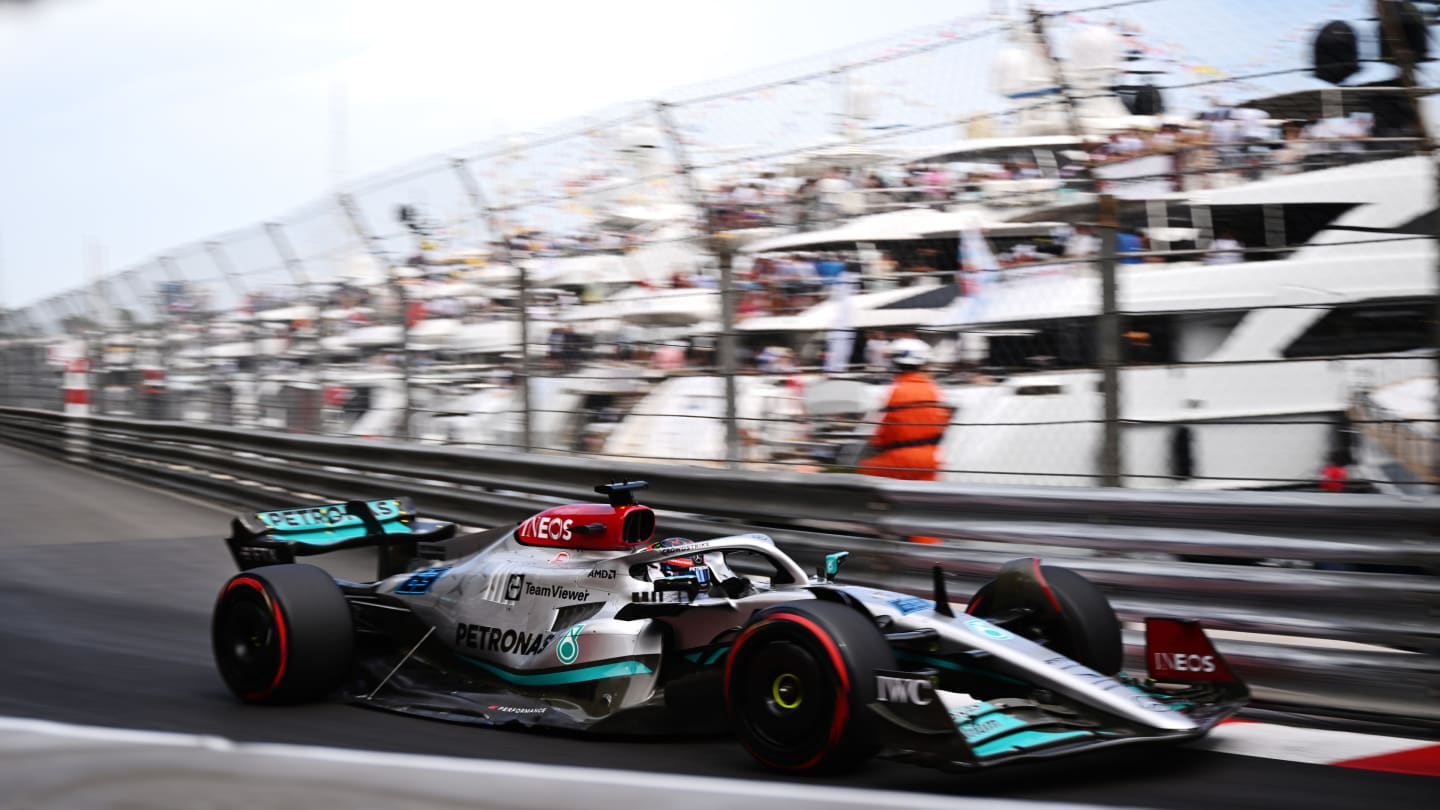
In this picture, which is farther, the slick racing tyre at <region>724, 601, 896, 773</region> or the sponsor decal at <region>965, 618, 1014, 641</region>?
the sponsor decal at <region>965, 618, 1014, 641</region>

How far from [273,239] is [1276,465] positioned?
31.7 ft

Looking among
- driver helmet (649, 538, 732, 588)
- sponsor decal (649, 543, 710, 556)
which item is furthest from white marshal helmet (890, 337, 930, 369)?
sponsor decal (649, 543, 710, 556)

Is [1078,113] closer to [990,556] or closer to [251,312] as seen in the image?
[990,556]

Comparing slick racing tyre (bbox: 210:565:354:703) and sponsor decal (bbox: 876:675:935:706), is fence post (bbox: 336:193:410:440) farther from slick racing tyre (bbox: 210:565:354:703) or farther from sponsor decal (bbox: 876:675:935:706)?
sponsor decal (bbox: 876:675:935:706)

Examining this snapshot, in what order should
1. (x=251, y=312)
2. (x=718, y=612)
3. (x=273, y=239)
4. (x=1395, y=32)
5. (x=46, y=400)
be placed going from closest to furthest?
(x=718, y=612) → (x=1395, y=32) → (x=273, y=239) → (x=251, y=312) → (x=46, y=400)

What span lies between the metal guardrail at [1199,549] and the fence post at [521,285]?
98 centimetres

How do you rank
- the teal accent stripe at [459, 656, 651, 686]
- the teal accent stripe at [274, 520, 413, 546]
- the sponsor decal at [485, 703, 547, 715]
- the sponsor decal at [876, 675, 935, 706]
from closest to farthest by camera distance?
the sponsor decal at [876, 675, 935, 706]
the teal accent stripe at [459, 656, 651, 686]
the sponsor decal at [485, 703, 547, 715]
the teal accent stripe at [274, 520, 413, 546]

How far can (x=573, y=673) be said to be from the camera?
468 cm

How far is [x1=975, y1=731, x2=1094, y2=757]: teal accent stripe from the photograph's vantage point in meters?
3.53

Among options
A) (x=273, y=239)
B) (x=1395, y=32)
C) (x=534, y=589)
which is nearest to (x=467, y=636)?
(x=534, y=589)

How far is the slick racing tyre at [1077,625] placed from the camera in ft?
14.5

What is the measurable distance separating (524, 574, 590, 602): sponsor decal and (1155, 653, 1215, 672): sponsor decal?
2.00 meters

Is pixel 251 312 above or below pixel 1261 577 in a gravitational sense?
above

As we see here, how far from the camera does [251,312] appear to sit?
13.2 meters
